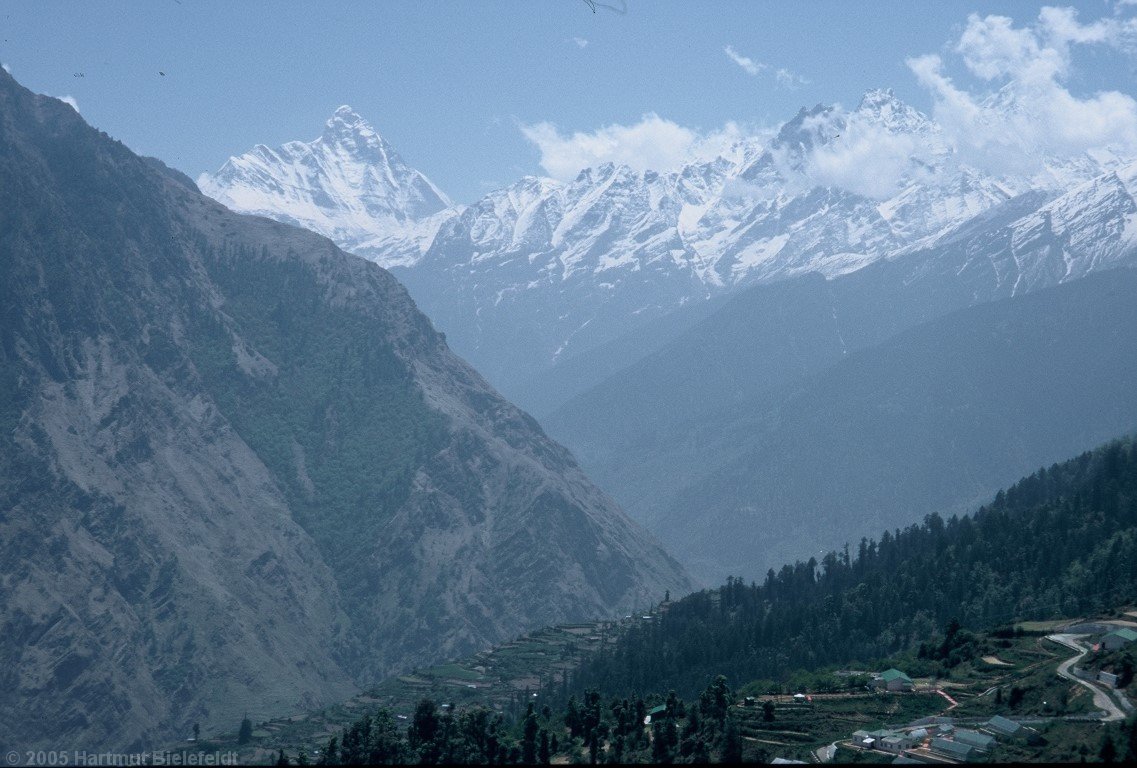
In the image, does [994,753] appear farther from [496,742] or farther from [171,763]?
[171,763]

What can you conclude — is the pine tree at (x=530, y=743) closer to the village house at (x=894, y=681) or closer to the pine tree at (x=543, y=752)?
the pine tree at (x=543, y=752)

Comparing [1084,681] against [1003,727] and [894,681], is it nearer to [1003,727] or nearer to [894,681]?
[1003,727]

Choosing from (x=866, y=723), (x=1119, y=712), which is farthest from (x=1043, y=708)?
(x=866, y=723)

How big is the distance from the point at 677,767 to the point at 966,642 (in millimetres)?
58197

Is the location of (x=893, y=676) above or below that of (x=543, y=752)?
above

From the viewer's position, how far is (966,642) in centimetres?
19312

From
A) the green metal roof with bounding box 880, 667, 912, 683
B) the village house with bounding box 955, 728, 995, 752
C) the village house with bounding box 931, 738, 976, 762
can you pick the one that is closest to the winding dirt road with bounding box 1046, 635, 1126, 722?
the village house with bounding box 955, 728, 995, 752

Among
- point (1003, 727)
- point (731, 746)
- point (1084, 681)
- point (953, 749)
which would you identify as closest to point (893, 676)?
point (1084, 681)

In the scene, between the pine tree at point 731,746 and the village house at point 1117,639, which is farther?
the village house at point 1117,639

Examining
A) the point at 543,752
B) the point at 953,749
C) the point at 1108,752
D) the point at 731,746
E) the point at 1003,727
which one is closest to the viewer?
the point at 1108,752

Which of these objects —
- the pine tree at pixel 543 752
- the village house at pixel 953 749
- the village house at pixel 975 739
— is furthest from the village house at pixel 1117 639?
the pine tree at pixel 543 752

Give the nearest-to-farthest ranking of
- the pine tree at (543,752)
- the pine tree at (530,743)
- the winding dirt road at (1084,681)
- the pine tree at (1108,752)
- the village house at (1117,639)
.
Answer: the pine tree at (1108,752) → the winding dirt road at (1084,681) → the pine tree at (543,752) → the pine tree at (530,743) → the village house at (1117,639)

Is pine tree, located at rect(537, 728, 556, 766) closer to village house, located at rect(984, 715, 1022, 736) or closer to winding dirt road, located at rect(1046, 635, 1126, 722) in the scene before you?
village house, located at rect(984, 715, 1022, 736)

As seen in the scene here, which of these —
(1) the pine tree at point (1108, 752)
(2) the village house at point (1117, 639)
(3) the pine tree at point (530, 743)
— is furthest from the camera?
(2) the village house at point (1117, 639)
